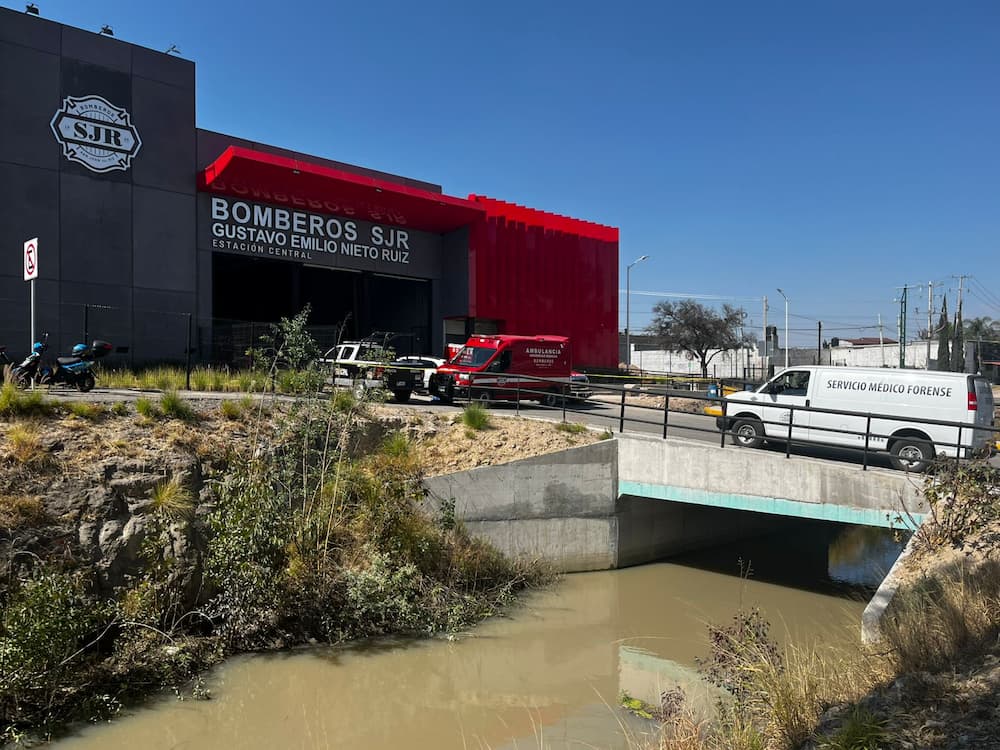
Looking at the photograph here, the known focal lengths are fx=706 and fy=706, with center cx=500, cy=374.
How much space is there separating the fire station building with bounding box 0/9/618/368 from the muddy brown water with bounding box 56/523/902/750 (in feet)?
30.9

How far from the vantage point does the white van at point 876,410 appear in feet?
39.0

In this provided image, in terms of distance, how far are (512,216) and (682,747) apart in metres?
27.2

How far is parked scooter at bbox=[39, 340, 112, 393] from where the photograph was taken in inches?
524

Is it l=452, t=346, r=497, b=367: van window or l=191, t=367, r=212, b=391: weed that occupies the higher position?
l=452, t=346, r=497, b=367: van window

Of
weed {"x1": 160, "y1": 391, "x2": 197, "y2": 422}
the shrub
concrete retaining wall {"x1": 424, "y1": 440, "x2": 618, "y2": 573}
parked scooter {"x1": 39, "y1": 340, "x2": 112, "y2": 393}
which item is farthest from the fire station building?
the shrub

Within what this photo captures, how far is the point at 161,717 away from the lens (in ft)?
26.1

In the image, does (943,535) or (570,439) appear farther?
(570,439)

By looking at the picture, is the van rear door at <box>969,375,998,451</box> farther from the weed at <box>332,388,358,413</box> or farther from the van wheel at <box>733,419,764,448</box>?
the weed at <box>332,388,358,413</box>

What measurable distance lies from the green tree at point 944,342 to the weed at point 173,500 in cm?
5453

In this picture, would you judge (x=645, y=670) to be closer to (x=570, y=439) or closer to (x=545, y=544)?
(x=545, y=544)

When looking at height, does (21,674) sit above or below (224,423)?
below

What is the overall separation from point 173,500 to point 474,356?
39.4ft

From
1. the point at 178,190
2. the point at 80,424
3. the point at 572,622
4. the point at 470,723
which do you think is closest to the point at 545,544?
the point at 572,622

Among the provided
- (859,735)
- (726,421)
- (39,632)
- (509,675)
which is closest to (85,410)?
(39,632)
